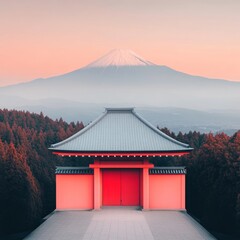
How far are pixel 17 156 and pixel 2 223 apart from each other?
3475mm

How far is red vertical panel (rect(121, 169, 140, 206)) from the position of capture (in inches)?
822

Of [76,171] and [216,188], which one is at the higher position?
[76,171]

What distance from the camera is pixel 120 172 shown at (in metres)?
20.9

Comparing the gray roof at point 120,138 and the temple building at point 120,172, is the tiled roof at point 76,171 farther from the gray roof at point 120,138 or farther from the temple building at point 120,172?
the gray roof at point 120,138

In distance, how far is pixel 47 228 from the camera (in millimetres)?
16828

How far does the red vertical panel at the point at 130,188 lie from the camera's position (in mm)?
20891

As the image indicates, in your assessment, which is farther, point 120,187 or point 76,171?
point 120,187

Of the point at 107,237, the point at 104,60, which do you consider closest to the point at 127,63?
the point at 104,60

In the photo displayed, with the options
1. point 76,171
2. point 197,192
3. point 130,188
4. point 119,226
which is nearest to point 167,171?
point 130,188

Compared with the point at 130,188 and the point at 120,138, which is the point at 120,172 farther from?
the point at 120,138

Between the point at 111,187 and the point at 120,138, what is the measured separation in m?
2.03

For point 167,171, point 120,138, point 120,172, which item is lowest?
point 120,172

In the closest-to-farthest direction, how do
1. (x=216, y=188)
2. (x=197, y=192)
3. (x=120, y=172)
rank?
1. (x=120, y=172)
2. (x=216, y=188)
3. (x=197, y=192)

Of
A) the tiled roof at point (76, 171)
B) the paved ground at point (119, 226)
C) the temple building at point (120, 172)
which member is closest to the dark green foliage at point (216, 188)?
the temple building at point (120, 172)
